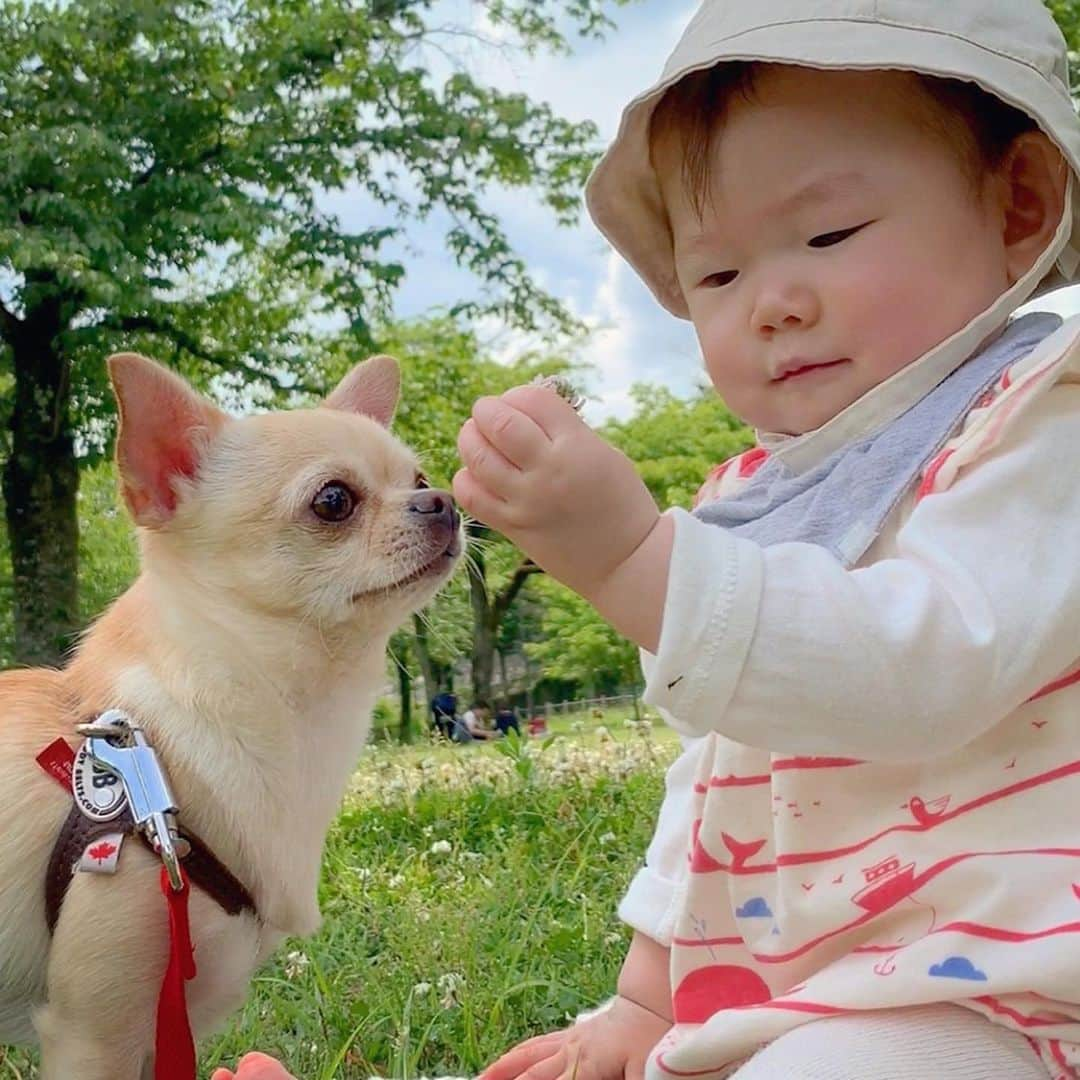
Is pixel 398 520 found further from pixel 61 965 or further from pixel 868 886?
pixel 868 886

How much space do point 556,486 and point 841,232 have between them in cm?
41

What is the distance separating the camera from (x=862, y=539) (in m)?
1.03

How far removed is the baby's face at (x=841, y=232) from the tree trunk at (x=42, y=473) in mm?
9556

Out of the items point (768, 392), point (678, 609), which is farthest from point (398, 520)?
point (678, 609)

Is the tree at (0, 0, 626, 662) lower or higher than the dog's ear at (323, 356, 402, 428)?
higher

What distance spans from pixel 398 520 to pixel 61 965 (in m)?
0.75

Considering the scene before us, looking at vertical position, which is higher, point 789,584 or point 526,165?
point 526,165

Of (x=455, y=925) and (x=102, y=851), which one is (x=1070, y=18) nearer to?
(x=455, y=925)

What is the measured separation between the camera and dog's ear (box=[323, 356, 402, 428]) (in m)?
2.21

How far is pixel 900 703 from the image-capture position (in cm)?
89

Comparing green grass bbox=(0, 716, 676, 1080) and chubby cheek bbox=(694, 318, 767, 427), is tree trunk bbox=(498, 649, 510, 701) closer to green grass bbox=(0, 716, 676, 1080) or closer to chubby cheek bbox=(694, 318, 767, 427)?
green grass bbox=(0, 716, 676, 1080)

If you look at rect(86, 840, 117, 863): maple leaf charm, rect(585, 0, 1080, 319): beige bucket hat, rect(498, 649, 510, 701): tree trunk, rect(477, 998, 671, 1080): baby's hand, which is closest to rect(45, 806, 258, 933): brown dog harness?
rect(86, 840, 117, 863): maple leaf charm

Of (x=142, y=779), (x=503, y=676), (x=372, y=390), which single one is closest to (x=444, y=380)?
(x=503, y=676)

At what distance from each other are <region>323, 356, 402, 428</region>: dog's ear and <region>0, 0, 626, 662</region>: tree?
23.0 ft
